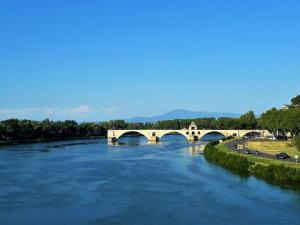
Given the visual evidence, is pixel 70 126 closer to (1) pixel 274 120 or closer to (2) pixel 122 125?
(2) pixel 122 125

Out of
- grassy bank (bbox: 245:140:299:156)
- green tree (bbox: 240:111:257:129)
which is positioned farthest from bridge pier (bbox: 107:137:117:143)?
grassy bank (bbox: 245:140:299:156)

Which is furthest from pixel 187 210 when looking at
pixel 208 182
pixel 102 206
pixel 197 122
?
pixel 197 122

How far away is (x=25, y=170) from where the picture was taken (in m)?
53.7

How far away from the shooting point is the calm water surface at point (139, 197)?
98.6ft

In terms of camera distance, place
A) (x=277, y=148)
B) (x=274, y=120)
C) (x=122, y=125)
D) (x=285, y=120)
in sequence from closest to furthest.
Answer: (x=277, y=148)
(x=285, y=120)
(x=274, y=120)
(x=122, y=125)

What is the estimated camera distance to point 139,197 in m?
36.7

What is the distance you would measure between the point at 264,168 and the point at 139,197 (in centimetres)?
1345

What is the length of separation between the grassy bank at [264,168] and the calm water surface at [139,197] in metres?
1.37

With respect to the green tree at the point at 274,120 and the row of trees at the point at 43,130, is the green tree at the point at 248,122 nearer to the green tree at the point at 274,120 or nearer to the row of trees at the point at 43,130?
the row of trees at the point at 43,130

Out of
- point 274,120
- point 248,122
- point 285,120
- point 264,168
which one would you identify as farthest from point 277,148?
point 248,122

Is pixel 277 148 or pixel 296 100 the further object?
pixel 296 100

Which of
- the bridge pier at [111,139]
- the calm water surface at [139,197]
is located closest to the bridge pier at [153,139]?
the bridge pier at [111,139]

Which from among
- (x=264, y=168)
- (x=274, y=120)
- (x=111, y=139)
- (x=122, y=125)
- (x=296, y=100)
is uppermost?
(x=296, y=100)

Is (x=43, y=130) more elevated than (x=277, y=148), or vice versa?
(x=43, y=130)
